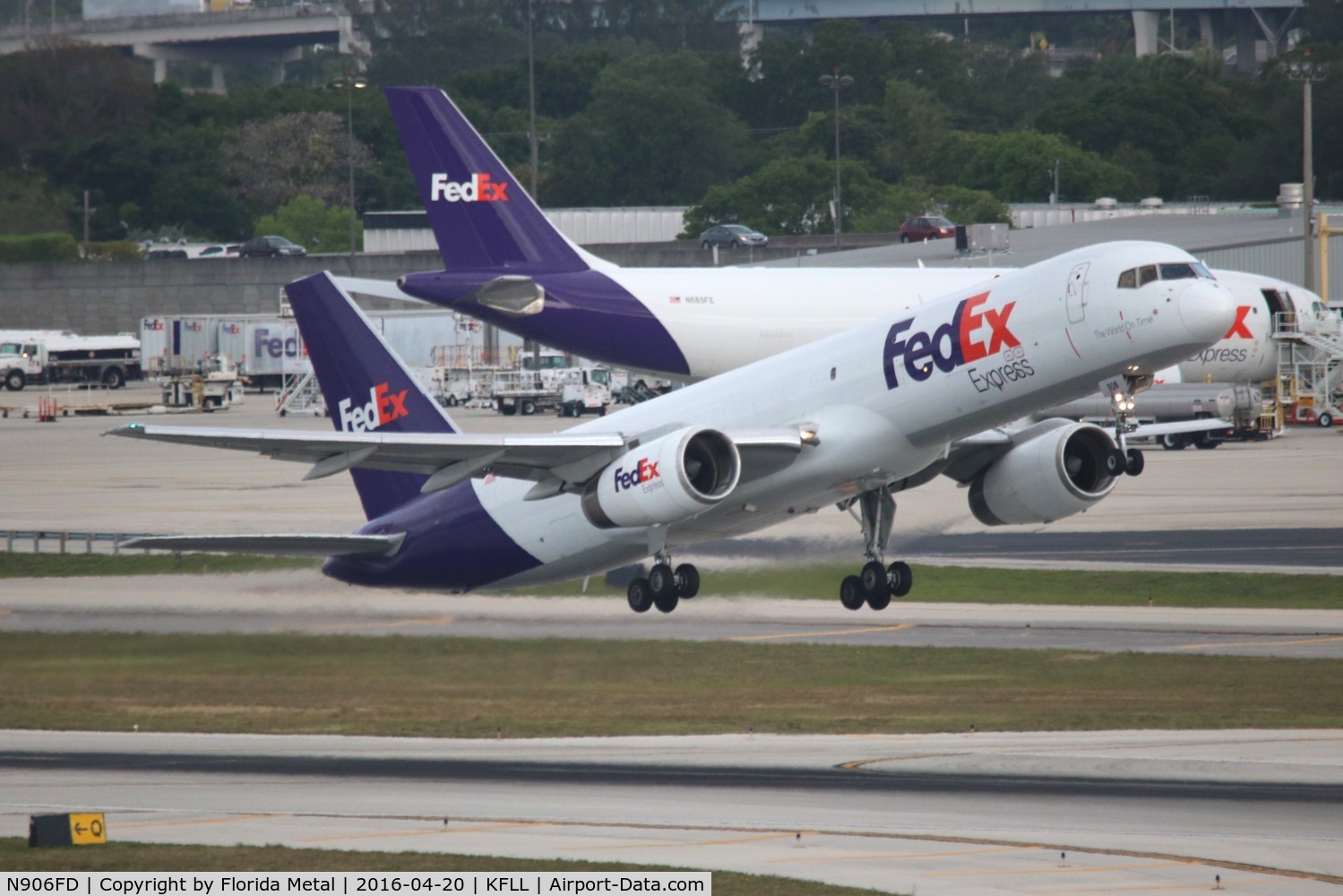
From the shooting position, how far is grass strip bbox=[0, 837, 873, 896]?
32250 mm

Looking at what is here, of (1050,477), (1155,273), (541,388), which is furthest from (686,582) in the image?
(541,388)

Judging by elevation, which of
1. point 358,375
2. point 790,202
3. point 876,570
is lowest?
point 876,570

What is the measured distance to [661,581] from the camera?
42719 millimetres

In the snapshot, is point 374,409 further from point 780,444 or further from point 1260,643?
point 1260,643

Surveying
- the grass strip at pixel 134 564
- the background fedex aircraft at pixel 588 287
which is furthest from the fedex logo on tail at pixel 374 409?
the background fedex aircraft at pixel 588 287

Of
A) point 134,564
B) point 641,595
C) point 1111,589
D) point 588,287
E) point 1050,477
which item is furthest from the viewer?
point 134,564

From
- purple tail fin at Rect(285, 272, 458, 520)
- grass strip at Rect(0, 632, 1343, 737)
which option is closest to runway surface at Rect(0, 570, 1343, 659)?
grass strip at Rect(0, 632, 1343, 737)

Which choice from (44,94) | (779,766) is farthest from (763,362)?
(44,94)

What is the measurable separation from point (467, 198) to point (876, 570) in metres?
24.6

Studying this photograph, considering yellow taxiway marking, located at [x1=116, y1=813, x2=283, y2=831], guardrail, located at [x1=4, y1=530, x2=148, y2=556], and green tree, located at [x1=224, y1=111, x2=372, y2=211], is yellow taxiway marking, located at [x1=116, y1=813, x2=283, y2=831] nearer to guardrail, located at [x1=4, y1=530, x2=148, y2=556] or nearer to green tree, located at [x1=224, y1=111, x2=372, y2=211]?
guardrail, located at [x1=4, y1=530, x2=148, y2=556]

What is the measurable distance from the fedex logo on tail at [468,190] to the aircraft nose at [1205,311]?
30.3 meters

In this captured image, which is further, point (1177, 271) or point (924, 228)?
point (924, 228)

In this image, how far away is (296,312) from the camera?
49.1 metres

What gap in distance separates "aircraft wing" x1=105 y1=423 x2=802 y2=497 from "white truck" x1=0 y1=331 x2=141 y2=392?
334ft
